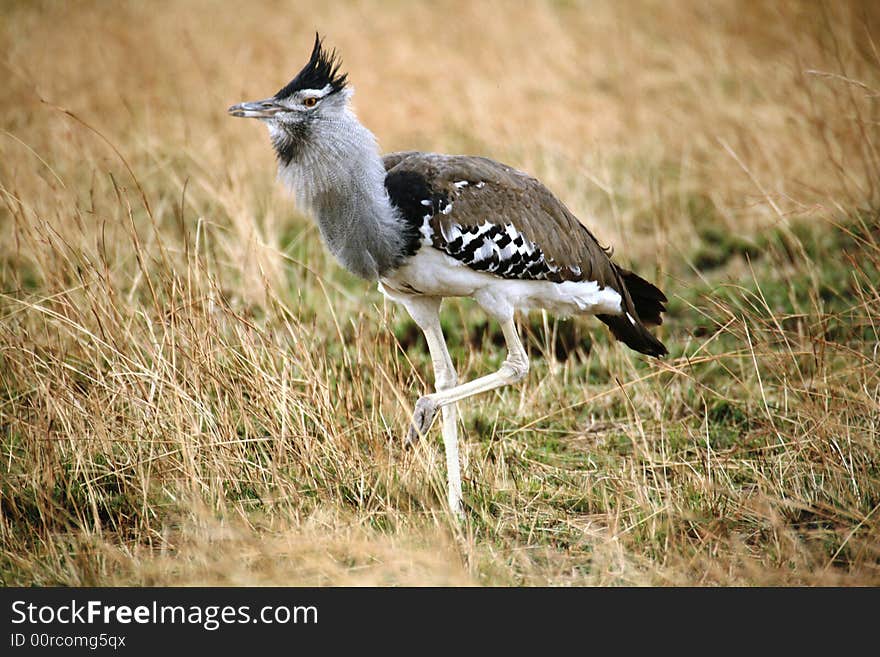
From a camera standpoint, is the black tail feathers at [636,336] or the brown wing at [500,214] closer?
the brown wing at [500,214]

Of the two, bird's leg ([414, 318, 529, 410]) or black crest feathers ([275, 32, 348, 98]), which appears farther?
bird's leg ([414, 318, 529, 410])

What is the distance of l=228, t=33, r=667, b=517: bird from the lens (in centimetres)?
378

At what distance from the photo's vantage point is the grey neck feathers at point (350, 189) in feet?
12.4

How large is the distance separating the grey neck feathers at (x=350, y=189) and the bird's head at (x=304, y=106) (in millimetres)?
10

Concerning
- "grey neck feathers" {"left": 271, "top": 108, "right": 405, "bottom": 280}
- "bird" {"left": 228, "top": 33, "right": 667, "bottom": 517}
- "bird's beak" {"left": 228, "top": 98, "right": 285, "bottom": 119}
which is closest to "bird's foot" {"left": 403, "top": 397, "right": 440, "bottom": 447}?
"bird" {"left": 228, "top": 33, "right": 667, "bottom": 517}

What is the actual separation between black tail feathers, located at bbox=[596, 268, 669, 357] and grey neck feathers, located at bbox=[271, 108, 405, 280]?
1.16m

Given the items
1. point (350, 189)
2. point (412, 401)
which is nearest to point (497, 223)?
point (350, 189)

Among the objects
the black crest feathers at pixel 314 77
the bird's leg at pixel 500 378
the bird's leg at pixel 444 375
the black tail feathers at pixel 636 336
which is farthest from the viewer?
the black tail feathers at pixel 636 336

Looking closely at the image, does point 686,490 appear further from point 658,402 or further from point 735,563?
point 658,402

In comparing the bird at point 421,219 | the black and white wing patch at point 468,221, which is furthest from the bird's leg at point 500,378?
the black and white wing patch at point 468,221

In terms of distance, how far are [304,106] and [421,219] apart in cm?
60

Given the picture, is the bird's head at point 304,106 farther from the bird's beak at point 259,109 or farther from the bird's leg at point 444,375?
the bird's leg at point 444,375

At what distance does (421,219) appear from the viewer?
12.4 feet

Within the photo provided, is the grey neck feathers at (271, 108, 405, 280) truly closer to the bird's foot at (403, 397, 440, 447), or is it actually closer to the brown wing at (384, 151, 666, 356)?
the brown wing at (384, 151, 666, 356)
